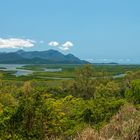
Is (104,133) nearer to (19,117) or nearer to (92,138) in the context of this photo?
(92,138)

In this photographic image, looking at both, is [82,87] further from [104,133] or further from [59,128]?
[104,133]

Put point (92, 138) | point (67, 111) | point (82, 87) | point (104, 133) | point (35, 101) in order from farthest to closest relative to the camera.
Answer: point (82, 87) → point (67, 111) → point (35, 101) → point (104, 133) → point (92, 138)

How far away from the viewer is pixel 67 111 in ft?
134

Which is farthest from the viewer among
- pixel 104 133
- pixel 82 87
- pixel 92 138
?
pixel 82 87

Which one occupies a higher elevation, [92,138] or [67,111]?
[92,138]

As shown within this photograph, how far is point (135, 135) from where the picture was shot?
31.3 ft

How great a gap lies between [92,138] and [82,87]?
238 ft

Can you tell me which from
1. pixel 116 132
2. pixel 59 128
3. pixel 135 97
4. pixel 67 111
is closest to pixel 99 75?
pixel 135 97

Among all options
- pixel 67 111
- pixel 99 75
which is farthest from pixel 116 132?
pixel 99 75

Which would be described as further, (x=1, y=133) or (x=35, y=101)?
(x=35, y=101)

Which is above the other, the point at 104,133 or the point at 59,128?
the point at 104,133

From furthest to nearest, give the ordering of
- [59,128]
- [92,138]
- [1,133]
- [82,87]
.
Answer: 1. [82,87]
2. [59,128]
3. [1,133]
4. [92,138]

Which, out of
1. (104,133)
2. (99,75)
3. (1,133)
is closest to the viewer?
(104,133)

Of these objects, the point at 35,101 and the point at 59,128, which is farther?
the point at 59,128
